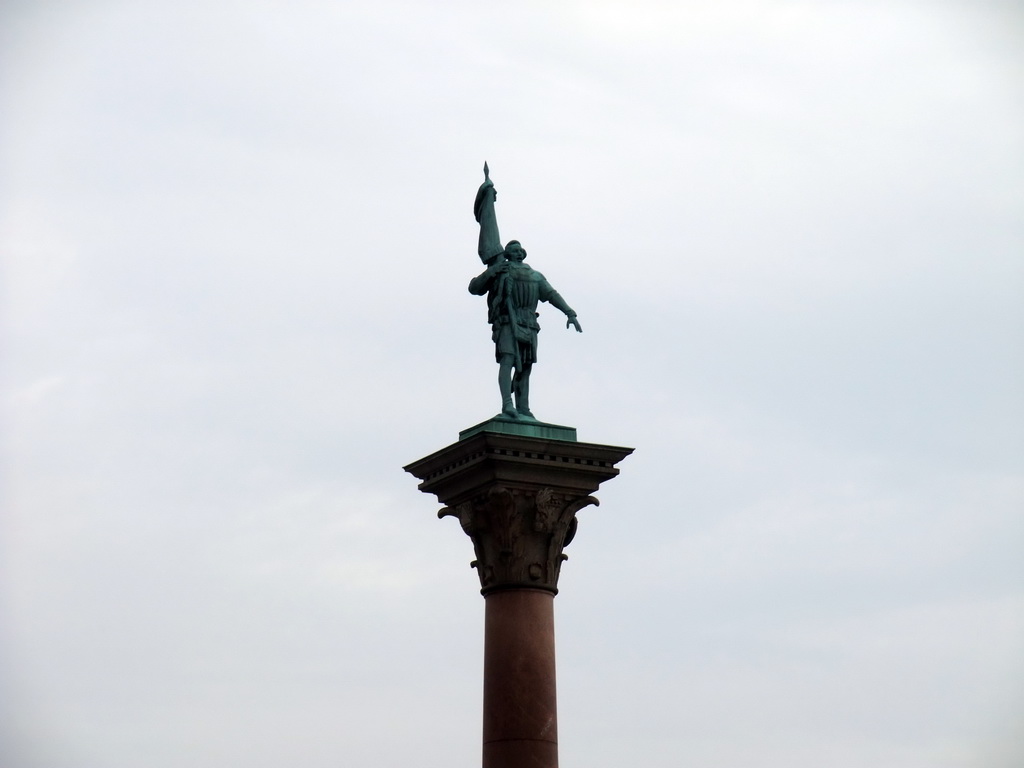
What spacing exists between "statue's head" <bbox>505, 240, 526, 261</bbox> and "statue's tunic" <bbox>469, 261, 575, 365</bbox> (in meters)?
0.13

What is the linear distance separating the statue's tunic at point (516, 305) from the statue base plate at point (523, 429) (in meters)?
1.86

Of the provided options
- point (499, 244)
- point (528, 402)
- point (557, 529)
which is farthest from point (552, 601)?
point (499, 244)

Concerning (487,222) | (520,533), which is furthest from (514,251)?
(520,533)

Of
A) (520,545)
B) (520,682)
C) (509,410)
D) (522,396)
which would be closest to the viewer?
(520,682)

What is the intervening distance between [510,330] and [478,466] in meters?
3.29

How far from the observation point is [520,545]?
111 ft

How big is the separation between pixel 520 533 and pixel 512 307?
482 centimetres

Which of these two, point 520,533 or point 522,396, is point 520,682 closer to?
point 520,533

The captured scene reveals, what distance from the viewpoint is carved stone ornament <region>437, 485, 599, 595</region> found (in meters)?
33.6

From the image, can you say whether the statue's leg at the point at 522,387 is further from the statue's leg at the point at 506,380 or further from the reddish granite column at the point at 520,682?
the reddish granite column at the point at 520,682

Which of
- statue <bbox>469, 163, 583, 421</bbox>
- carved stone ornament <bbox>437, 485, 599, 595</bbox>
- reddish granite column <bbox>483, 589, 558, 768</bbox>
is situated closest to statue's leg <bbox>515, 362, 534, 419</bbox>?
statue <bbox>469, 163, 583, 421</bbox>

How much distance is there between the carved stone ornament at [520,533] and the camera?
3362cm

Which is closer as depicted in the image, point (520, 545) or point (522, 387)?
point (520, 545)

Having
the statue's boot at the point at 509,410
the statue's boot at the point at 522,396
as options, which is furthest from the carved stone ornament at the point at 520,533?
the statue's boot at the point at 522,396
